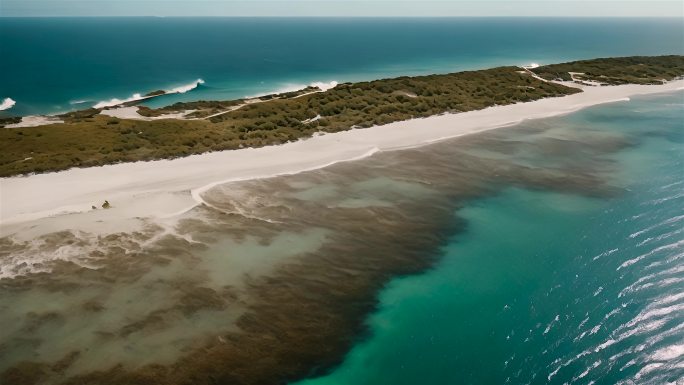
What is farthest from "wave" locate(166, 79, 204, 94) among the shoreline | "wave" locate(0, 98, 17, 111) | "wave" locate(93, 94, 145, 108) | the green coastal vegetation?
the shoreline

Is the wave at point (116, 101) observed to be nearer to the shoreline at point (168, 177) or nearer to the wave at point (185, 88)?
the wave at point (185, 88)

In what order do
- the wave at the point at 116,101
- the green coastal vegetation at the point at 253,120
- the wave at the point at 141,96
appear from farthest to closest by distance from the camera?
the wave at the point at 116,101 < the wave at the point at 141,96 < the green coastal vegetation at the point at 253,120

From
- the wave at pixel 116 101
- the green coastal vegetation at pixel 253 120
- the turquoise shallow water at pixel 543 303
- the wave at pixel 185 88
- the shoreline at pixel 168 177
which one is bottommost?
the turquoise shallow water at pixel 543 303

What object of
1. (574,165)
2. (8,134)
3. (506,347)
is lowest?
(506,347)

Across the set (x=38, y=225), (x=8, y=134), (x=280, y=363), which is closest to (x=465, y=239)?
Answer: (x=280, y=363)

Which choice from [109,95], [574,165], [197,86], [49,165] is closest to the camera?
[49,165]

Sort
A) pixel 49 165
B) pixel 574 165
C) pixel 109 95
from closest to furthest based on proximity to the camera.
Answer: pixel 49 165
pixel 574 165
pixel 109 95

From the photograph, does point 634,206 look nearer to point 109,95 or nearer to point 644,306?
point 644,306

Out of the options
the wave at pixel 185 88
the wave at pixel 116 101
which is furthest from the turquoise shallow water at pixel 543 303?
the wave at pixel 185 88
